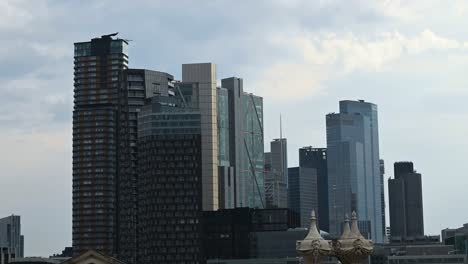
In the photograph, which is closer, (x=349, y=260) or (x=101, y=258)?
(x=101, y=258)

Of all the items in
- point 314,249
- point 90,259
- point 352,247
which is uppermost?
point 352,247

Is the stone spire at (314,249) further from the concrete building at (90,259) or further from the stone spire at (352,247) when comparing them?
the concrete building at (90,259)

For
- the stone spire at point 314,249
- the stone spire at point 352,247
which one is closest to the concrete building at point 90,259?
the stone spire at point 314,249

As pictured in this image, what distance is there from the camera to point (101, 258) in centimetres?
8962

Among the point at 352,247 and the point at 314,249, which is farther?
the point at 314,249

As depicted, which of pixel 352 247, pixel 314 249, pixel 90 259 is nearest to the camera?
pixel 90 259

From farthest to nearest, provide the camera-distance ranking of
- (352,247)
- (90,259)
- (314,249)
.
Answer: (314,249), (352,247), (90,259)

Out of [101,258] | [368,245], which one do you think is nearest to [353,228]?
[368,245]

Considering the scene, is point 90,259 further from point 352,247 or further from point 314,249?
point 352,247

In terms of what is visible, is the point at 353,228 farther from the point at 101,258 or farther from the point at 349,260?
the point at 101,258

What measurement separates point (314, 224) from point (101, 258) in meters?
24.3

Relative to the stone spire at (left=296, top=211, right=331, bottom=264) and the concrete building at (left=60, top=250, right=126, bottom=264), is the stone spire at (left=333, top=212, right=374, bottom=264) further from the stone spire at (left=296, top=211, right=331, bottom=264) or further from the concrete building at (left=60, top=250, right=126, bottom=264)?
the concrete building at (left=60, top=250, right=126, bottom=264)

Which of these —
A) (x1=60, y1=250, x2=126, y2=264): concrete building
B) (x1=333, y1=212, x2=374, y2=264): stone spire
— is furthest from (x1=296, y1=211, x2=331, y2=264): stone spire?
(x1=60, y1=250, x2=126, y2=264): concrete building

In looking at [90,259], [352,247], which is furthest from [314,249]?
[90,259]
